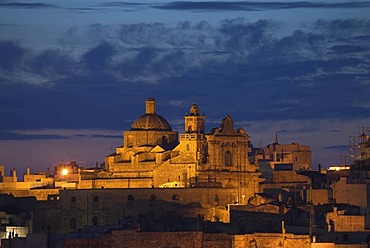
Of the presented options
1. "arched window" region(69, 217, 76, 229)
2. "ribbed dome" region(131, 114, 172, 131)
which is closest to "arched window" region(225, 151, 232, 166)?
Result: "ribbed dome" region(131, 114, 172, 131)

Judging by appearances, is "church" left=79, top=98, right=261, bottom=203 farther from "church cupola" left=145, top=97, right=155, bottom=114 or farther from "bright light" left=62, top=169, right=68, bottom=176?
"bright light" left=62, top=169, right=68, bottom=176

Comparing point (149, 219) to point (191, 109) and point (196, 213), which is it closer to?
point (196, 213)

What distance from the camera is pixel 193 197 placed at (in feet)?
425

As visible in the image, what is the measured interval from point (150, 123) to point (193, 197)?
16.2m

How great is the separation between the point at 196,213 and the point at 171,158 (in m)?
16.9

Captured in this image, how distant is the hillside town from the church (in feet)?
0.24

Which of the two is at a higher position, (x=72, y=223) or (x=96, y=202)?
(x=96, y=202)

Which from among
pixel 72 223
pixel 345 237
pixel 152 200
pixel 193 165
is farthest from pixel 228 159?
pixel 345 237

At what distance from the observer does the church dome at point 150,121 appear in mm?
144500

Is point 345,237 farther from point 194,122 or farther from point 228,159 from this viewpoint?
point 194,122

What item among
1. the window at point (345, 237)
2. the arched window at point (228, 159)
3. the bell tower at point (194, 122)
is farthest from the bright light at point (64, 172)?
the window at point (345, 237)

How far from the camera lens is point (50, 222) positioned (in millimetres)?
129750

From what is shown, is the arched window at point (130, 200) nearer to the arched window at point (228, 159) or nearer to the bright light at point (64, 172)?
the arched window at point (228, 159)

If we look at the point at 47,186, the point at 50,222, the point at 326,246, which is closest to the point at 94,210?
the point at 50,222
